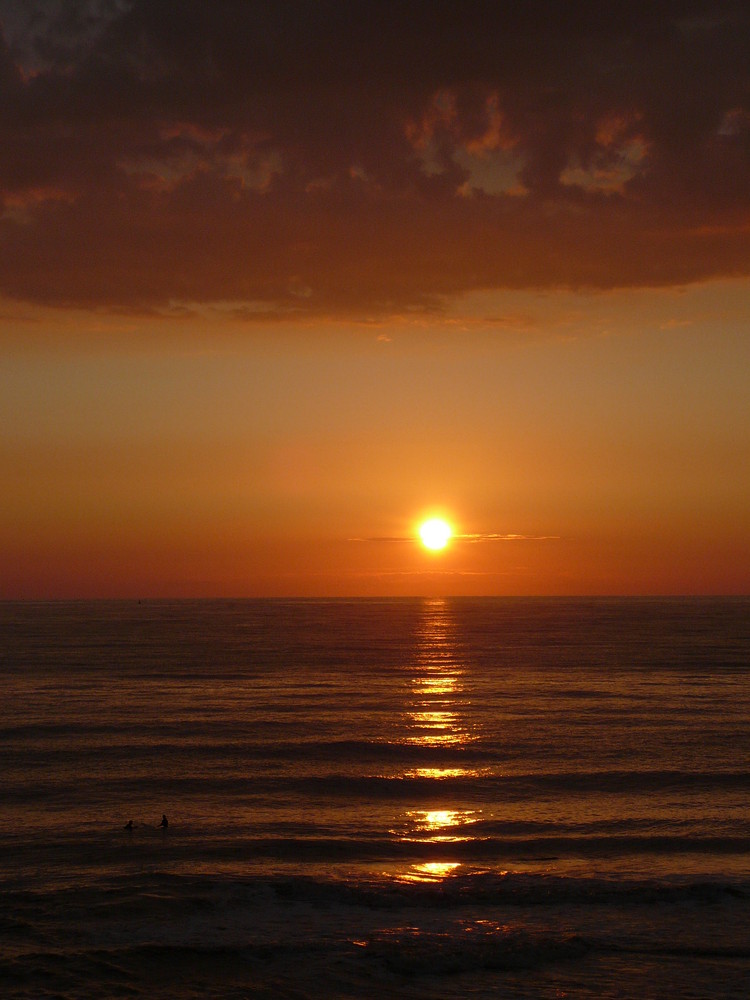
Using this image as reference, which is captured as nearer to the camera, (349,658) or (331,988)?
(331,988)

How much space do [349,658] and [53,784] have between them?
190 feet

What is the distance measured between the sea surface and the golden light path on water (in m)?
0.15

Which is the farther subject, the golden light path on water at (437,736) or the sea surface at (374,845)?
the golden light path on water at (437,736)

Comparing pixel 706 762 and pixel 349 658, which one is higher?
pixel 349 658

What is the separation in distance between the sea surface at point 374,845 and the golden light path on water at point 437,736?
154 mm

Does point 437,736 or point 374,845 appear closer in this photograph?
point 374,845

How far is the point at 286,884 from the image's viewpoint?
22.3m

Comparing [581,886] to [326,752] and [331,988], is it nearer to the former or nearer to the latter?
[331,988]


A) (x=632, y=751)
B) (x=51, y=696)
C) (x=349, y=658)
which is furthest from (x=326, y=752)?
(x=349, y=658)

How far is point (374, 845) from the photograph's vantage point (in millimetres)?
25812

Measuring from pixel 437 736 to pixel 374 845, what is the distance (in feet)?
56.1

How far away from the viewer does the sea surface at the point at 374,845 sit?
58.3 feet

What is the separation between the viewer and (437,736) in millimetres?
42562

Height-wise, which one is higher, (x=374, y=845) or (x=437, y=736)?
(x=437, y=736)
